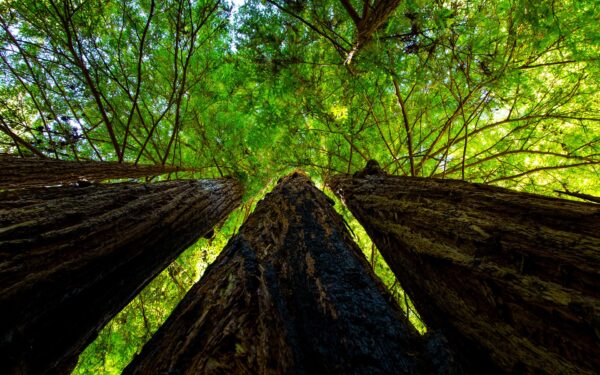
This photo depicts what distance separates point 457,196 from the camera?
1770mm

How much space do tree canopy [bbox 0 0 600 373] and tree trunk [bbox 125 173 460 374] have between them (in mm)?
2344

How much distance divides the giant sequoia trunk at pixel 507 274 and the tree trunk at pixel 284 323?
37 cm

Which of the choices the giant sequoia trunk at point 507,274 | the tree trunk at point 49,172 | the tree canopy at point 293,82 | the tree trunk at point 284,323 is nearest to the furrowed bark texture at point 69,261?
the tree trunk at point 49,172

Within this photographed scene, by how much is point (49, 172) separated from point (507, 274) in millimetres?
3355


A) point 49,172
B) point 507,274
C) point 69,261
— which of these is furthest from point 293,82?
point 507,274

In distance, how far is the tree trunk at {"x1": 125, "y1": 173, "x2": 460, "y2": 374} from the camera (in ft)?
2.69

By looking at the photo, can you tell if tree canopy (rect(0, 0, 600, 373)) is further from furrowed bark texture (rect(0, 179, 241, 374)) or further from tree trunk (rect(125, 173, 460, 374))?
tree trunk (rect(125, 173, 460, 374))

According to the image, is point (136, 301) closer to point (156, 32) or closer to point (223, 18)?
point (156, 32)

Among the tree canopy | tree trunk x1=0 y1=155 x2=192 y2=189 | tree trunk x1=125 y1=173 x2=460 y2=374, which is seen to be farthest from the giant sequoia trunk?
tree trunk x1=0 y1=155 x2=192 y2=189

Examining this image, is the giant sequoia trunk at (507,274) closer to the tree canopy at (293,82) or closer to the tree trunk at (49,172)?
the tree canopy at (293,82)

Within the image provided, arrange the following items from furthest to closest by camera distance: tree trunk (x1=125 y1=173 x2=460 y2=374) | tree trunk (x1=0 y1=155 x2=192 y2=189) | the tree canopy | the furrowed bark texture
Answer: the tree canopy → tree trunk (x1=0 y1=155 x2=192 y2=189) → the furrowed bark texture → tree trunk (x1=125 y1=173 x2=460 y2=374)

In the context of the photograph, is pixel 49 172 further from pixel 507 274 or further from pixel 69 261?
pixel 507 274

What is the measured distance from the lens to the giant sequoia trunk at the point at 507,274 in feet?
2.82

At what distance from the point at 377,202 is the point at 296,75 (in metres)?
2.32
